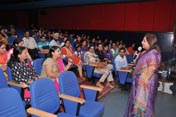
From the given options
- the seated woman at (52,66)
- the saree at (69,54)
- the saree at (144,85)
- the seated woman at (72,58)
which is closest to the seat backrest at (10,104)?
the seated woman at (52,66)

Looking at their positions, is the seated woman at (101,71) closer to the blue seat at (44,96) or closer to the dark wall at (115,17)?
the blue seat at (44,96)

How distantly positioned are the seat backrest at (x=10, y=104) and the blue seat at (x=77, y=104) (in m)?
0.65

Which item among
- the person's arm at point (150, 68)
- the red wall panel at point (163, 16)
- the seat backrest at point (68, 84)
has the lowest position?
the seat backrest at point (68, 84)

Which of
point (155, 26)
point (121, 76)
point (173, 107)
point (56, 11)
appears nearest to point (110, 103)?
point (121, 76)

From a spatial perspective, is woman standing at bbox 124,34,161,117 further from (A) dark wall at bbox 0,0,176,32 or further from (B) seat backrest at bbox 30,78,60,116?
(A) dark wall at bbox 0,0,176,32

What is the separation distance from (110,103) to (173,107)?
1.21 meters

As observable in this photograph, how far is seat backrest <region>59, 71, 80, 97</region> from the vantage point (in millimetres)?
2418

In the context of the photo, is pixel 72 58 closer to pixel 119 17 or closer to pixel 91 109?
pixel 91 109

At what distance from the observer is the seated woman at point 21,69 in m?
2.74

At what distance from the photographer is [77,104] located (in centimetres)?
223

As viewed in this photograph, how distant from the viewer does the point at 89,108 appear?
240cm

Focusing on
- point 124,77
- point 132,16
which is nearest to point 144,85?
point 124,77

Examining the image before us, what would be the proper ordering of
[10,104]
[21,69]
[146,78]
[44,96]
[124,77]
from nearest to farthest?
[10,104] < [44,96] < [146,78] < [21,69] < [124,77]

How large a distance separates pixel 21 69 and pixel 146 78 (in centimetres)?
169
